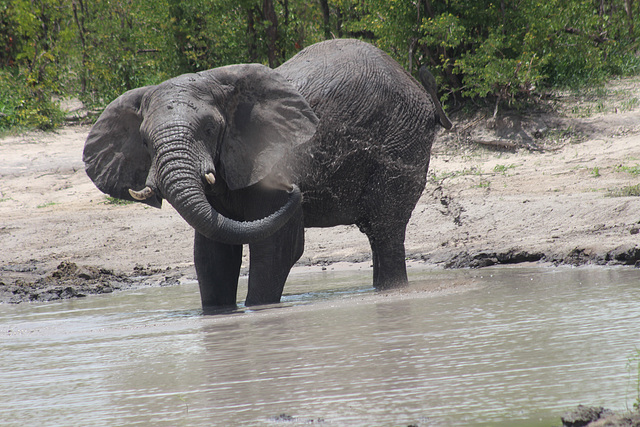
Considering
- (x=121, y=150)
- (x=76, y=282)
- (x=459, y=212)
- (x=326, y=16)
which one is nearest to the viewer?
(x=121, y=150)

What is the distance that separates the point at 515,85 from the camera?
41.7ft

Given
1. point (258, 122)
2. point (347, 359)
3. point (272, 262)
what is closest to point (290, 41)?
point (258, 122)

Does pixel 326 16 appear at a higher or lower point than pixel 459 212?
higher

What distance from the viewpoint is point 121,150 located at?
264 inches

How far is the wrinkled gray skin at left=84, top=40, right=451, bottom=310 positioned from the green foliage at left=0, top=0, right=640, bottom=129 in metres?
5.32

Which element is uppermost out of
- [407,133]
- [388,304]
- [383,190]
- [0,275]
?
[407,133]

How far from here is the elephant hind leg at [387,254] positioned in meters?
7.82

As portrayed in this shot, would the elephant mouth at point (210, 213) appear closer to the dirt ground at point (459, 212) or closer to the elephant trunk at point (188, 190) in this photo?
the elephant trunk at point (188, 190)

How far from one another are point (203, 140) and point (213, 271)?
139 centimetres

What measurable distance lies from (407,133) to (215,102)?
205cm

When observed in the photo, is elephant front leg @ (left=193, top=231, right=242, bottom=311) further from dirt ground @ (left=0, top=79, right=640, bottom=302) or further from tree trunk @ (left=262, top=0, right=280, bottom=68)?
tree trunk @ (left=262, top=0, right=280, bottom=68)

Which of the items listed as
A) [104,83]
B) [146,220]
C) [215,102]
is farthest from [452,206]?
[104,83]

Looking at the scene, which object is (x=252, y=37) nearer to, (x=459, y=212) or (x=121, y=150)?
(x=459, y=212)

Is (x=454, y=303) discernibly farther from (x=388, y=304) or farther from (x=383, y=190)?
(x=383, y=190)
